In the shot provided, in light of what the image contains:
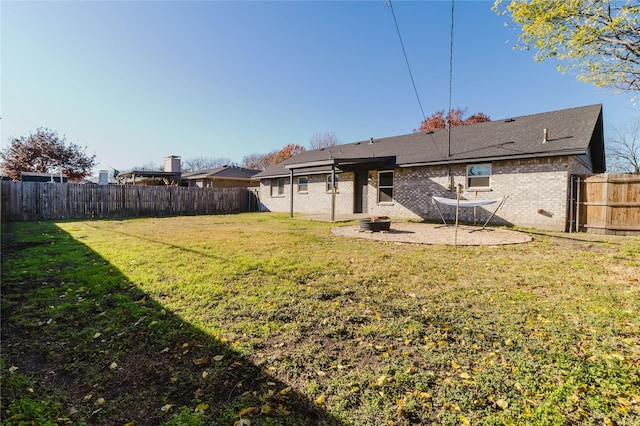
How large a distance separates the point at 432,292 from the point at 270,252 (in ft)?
11.5

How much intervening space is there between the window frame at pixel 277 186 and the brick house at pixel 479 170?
2697mm

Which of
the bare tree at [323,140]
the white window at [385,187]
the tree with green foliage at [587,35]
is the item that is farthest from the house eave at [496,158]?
the bare tree at [323,140]

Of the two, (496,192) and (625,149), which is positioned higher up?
(625,149)

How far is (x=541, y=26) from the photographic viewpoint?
738 cm

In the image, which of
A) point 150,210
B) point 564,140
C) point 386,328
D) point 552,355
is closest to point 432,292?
point 386,328

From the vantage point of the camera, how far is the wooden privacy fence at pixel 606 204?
873 cm

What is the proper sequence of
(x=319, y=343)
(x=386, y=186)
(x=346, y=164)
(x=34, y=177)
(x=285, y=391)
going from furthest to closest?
(x=34, y=177)
(x=386, y=186)
(x=346, y=164)
(x=319, y=343)
(x=285, y=391)

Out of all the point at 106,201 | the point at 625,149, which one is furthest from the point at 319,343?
the point at 625,149

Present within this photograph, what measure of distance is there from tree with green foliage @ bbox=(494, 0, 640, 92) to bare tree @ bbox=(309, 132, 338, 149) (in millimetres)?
38288

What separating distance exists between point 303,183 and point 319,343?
54.5 feet

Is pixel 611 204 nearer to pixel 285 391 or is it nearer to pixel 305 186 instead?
pixel 285 391

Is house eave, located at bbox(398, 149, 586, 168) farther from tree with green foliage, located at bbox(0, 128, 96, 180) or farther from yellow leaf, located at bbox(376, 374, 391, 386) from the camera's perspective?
tree with green foliage, located at bbox(0, 128, 96, 180)

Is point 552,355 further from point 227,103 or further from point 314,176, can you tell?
point 227,103

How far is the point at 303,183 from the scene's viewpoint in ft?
62.4
